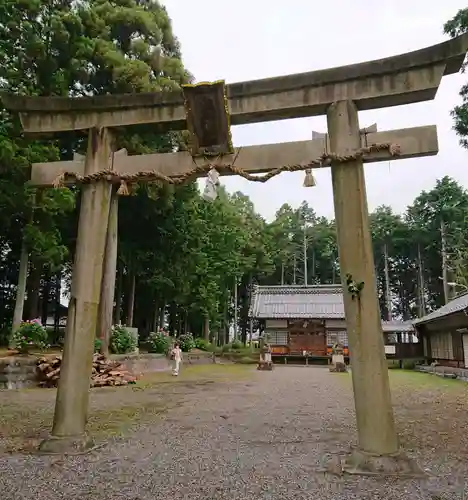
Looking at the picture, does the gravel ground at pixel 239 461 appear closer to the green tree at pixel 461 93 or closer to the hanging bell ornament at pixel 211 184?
the hanging bell ornament at pixel 211 184

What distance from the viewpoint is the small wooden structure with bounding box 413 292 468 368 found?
18.3 meters

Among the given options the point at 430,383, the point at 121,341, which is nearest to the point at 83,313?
the point at 121,341

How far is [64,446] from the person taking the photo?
4605 mm

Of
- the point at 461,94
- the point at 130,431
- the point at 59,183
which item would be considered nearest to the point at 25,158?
the point at 59,183

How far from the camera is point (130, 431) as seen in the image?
6031 mm

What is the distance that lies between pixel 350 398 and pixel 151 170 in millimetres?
7753

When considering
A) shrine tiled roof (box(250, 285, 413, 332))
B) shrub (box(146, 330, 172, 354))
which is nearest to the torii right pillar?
shrub (box(146, 330, 172, 354))

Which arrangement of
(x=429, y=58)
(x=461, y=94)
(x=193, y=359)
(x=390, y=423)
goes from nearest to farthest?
(x=390, y=423), (x=429, y=58), (x=461, y=94), (x=193, y=359)

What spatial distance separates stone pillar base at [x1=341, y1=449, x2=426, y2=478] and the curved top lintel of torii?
146 inches

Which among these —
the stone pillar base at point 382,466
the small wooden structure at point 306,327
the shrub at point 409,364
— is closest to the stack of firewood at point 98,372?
the stone pillar base at point 382,466

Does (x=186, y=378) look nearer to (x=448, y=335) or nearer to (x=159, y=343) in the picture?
(x=159, y=343)

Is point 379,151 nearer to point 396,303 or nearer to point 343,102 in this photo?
point 343,102

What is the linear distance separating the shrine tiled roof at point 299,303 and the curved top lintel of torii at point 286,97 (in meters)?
25.0

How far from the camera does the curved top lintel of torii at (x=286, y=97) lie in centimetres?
457
